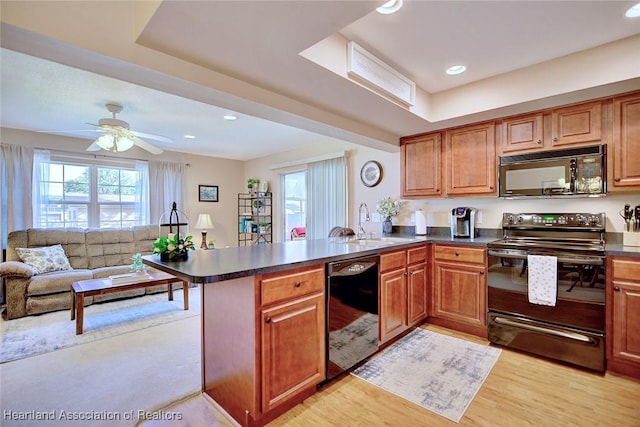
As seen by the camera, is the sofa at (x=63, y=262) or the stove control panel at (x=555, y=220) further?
the sofa at (x=63, y=262)

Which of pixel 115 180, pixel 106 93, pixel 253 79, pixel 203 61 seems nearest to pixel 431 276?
pixel 253 79

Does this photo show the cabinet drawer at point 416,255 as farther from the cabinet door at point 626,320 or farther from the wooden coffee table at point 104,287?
the wooden coffee table at point 104,287

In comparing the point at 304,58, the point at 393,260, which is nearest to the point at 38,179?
the point at 304,58

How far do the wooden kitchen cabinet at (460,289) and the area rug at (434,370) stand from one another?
21cm

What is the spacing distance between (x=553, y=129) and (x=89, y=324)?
16.4 ft

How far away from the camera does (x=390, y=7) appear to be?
167cm

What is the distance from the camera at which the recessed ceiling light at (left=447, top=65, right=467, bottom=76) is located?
2.42 meters

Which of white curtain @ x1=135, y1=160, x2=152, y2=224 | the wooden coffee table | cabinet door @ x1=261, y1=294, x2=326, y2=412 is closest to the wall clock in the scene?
cabinet door @ x1=261, y1=294, x2=326, y2=412

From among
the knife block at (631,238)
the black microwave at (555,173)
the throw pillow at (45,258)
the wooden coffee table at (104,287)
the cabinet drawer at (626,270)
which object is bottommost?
the wooden coffee table at (104,287)

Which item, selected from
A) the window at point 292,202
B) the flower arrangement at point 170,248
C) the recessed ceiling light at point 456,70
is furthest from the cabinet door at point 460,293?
the window at point 292,202

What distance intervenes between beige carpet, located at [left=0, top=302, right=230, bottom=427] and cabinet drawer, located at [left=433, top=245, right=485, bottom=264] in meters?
2.42

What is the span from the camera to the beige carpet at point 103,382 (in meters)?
1.79

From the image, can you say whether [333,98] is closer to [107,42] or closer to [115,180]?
[107,42]

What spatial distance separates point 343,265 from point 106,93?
9.48 feet
